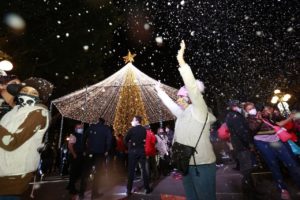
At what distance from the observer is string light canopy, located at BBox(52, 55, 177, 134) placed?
1088cm

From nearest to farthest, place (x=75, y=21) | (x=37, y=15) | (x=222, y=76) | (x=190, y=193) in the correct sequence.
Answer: (x=190, y=193), (x=37, y=15), (x=75, y=21), (x=222, y=76)

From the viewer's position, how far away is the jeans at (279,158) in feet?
16.7

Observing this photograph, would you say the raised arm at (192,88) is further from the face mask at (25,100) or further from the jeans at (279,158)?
the jeans at (279,158)

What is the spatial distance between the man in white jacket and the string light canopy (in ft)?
24.9

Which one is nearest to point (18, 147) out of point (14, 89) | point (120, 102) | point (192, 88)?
point (14, 89)

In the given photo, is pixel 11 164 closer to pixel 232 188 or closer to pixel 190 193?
pixel 190 193

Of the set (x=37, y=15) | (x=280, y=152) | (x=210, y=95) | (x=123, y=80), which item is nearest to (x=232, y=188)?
(x=280, y=152)

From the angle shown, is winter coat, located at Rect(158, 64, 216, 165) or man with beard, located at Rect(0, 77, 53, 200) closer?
man with beard, located at Rect(0, 77, 53, 200)

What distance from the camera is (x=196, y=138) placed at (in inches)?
113

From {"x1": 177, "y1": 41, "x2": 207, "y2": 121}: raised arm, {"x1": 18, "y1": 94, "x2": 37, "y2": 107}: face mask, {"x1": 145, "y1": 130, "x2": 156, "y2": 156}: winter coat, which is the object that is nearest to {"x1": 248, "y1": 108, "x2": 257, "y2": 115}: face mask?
{"x1": 177, "y1": 41, "x2": 207, "y2": 121}: raised arm

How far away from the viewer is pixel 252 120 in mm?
5441

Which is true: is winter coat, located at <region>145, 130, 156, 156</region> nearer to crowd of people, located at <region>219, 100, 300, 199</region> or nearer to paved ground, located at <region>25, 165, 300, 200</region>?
paved ground, located at <region>25, 165, 300, 200</region>

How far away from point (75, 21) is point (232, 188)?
409 inches

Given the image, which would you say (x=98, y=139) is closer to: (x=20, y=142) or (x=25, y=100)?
(x=25, y=100)
